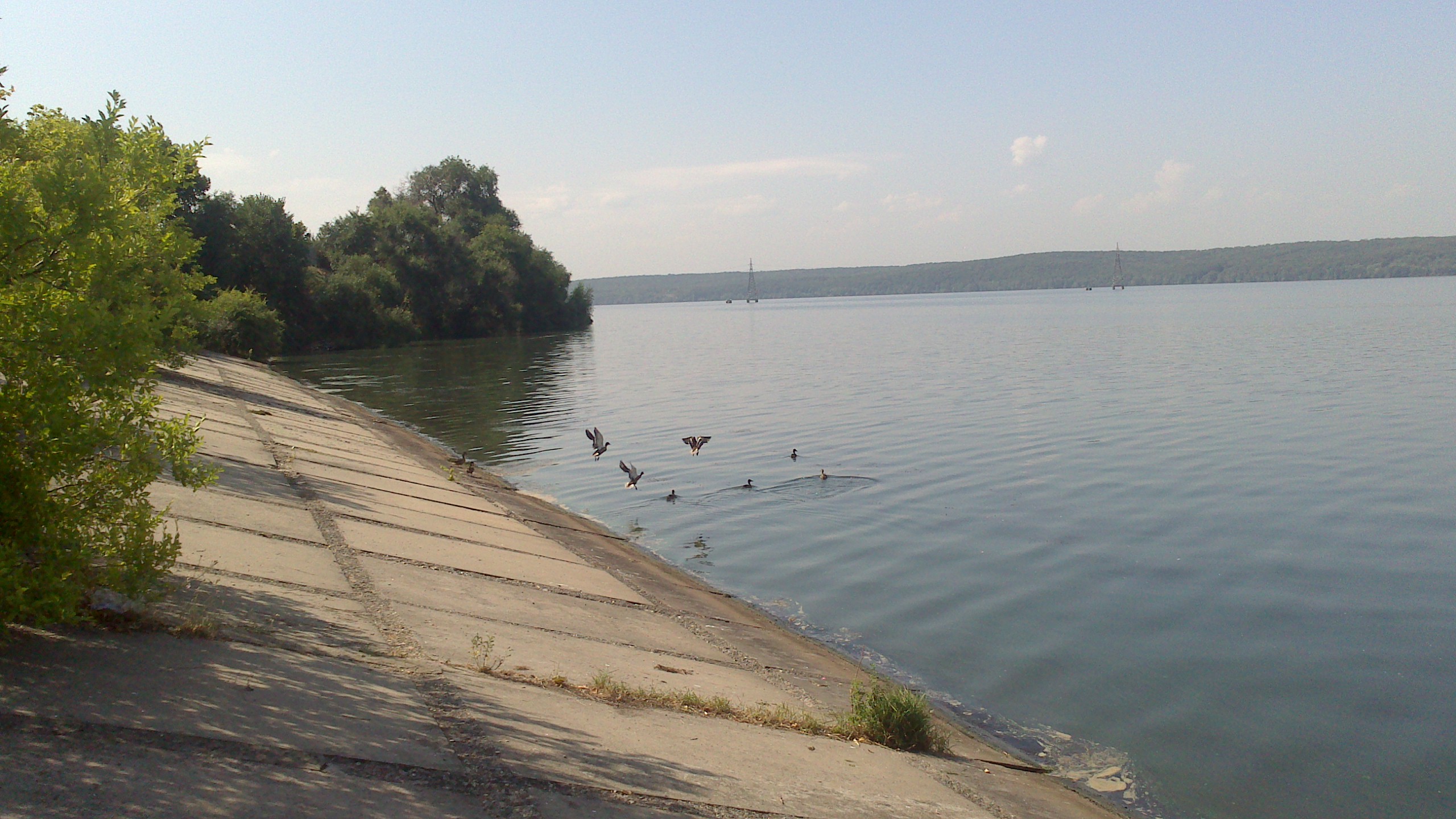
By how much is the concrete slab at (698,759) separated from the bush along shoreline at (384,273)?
40322mm

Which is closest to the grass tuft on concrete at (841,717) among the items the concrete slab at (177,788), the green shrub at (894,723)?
the green shrub at (894,723)

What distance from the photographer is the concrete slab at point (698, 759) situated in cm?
516

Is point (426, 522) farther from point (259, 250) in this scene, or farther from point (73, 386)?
point (259, 250)

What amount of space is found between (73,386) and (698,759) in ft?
12.7

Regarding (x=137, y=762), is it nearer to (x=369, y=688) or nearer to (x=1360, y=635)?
(x=369, y=688)

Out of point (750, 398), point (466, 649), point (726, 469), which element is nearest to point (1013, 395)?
point (750, 398)

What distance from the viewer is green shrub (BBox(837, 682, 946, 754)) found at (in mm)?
6836

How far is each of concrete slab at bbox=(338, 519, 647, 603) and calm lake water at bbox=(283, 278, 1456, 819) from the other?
2156mm

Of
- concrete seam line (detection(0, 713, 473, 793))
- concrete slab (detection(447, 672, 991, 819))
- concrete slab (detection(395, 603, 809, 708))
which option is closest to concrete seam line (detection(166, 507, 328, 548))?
concrete slab (detection(395, 603, 809, 708))

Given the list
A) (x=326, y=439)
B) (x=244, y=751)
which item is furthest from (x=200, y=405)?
(x=244, y=751)

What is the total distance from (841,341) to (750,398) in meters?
34.9

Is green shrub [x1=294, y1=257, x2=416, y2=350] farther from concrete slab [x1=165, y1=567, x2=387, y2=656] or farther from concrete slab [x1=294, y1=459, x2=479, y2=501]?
concrete slab [x1=165, y1=567, x2=387, y2=656]

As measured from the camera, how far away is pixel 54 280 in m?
5.10

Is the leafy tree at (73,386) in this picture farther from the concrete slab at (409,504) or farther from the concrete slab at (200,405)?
the concrete slab at (200,405)
